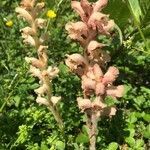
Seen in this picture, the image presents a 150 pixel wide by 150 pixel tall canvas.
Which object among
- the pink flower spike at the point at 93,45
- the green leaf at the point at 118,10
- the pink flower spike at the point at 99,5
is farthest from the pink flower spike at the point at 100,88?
the green leaf at the point at 118,10

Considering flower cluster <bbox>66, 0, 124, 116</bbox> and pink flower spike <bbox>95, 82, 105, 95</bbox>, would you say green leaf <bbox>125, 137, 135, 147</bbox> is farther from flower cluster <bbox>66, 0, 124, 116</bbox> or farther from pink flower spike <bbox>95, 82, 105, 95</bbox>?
pink flower spike <bbox>95, 82, 105, 95</bbox>

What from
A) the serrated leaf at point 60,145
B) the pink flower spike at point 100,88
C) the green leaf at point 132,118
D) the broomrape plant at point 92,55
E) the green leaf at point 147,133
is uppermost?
the broomrape plant at point 92,55

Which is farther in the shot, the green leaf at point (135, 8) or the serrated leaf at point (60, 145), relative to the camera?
the serrated leaf at point (60, 145)

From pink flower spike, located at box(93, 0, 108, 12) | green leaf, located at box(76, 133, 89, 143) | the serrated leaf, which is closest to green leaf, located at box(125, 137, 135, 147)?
green leaf, located at box(76, 133, 89, 143)

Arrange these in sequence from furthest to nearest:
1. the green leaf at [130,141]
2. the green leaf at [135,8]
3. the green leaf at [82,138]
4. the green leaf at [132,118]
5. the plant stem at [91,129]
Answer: the green leaf at [132,118]
the green leaf at [130,141]
the green leaf at [82,138]
the plant stem at [91,129]
the green leaf at [135,8]

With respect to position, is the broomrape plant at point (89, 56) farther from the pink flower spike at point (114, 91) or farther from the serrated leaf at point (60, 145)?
the serrated leaf at point (60, 145)

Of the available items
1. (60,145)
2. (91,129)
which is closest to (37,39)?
(91,129)

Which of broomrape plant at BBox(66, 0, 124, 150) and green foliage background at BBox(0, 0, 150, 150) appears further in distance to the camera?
green foliage background at BBox(0, 0, 150, 150)

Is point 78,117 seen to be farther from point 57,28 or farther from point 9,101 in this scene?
point 57,28

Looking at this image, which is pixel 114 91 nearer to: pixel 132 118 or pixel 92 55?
pixel 92 55
